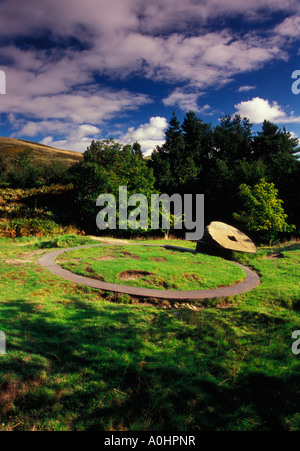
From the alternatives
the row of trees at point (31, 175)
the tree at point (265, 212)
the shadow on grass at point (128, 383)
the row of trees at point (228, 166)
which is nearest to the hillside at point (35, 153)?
the row of trees at point (31, 175)

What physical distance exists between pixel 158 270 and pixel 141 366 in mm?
4616

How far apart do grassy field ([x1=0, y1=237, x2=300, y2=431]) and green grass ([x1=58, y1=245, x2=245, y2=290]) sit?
1.37 meters

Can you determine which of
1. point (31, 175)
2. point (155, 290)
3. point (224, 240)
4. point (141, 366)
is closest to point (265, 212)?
point (224, 240)

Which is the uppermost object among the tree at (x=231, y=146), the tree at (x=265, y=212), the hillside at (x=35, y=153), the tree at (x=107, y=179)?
the hillside at (x=35, y=153)

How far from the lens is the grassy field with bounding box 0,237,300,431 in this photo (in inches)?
88.6

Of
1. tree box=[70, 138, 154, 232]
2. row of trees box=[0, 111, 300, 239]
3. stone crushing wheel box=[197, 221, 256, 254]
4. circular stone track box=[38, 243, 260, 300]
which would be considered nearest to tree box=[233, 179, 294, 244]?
row of trees box=[0, 111, 300, 239]

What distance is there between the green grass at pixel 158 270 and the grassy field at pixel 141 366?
1.37 metres

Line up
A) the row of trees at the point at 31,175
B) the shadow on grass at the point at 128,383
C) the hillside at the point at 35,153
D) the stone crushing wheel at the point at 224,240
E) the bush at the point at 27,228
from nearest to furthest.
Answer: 1. the shadow on grass at the point at 128,383
2. the stone crushing wheel at the point at 224,240
3. the bush at the point at 27,228
4. the row of trees at the point at 31,175
5. the hillside at the point at 35,153

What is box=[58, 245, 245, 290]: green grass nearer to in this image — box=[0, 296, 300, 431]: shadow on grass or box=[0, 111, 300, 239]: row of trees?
box=[0, 296, 300, 431]: shadow on grass

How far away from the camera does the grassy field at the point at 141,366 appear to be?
225 centimetres

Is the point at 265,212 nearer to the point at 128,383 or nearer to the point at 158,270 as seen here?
the point at 158,270

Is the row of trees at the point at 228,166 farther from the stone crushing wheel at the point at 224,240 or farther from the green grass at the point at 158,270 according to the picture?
the green grass at the point at 158,270
